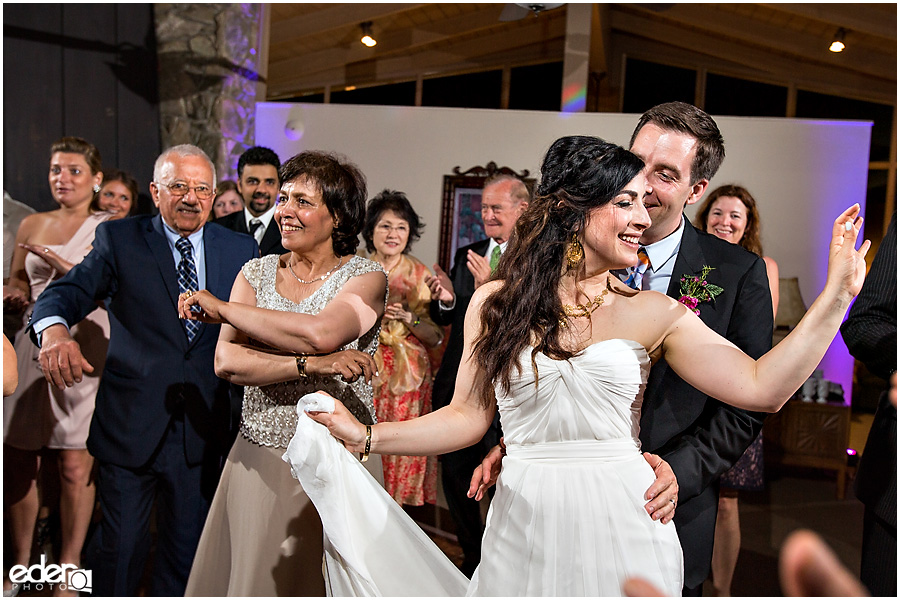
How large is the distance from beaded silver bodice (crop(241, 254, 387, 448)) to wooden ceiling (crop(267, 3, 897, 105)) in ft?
21.4

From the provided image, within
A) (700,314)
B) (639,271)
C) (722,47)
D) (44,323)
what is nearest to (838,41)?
(722,47)

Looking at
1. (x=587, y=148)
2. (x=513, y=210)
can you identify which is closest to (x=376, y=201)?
→ (x=513, y=210)

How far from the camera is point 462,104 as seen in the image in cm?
1122

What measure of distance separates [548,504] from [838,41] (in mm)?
8514

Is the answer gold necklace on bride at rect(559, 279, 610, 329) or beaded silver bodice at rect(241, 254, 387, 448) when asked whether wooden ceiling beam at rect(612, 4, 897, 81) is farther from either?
gold necklace on bride at rect(559, 279, 610, 329)

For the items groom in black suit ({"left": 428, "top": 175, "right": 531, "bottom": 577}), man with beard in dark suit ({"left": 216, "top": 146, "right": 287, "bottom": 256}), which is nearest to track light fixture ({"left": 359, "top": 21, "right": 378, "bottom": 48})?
man with beard in dark suit ({"left": 216, "top": 146, "right": 287, "bottom": 256})

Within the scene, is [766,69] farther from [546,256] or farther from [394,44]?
[546,256]

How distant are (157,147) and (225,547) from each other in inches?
157

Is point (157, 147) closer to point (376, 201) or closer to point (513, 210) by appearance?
point (376, 201)

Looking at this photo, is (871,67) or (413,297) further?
(871,67)

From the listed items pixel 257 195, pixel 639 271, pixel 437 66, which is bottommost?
pixel 639 271

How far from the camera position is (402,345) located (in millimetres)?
4219

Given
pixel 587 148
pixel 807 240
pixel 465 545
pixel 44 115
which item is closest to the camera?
pixel 587 148

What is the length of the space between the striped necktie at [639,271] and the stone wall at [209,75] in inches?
169
